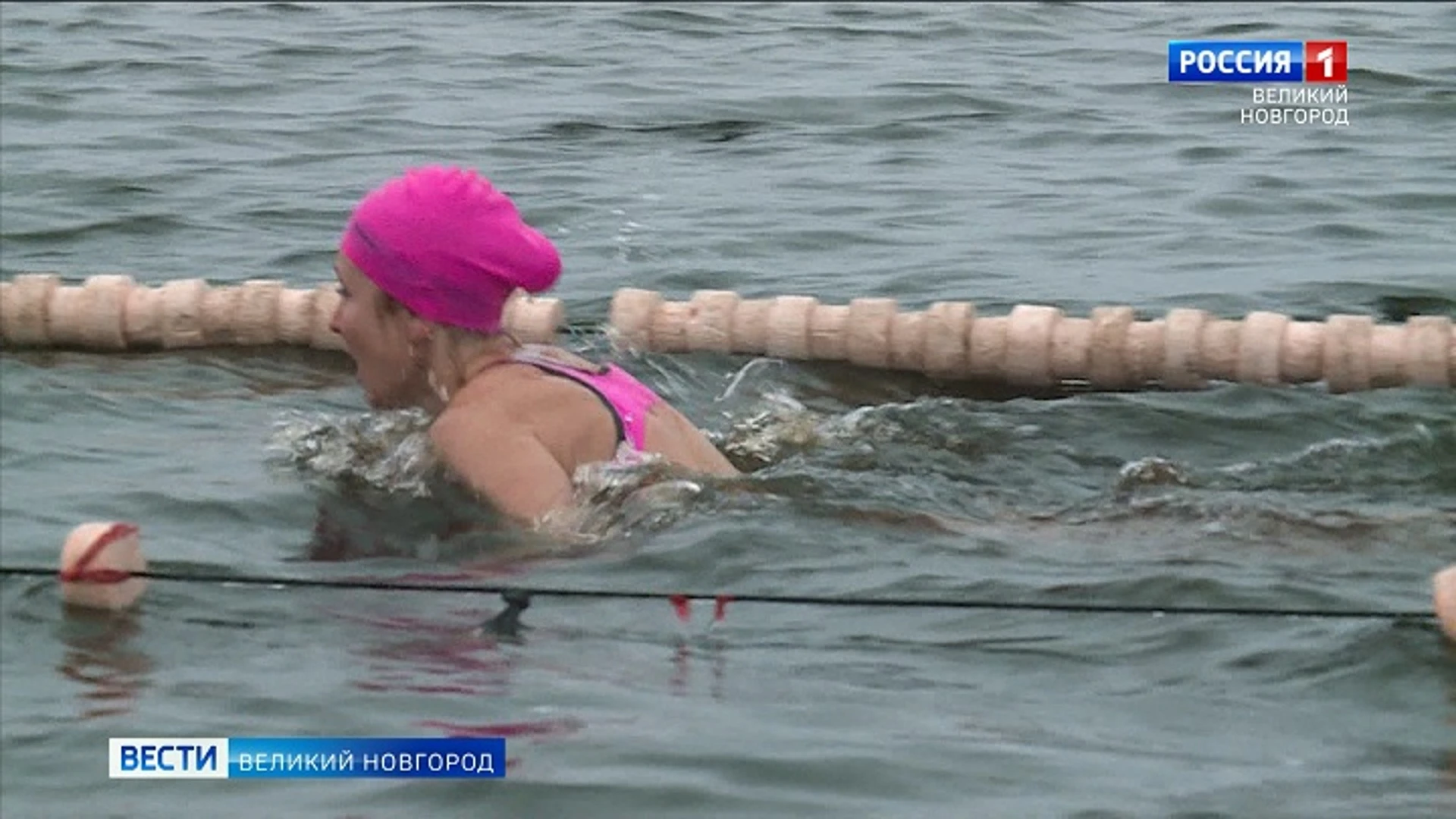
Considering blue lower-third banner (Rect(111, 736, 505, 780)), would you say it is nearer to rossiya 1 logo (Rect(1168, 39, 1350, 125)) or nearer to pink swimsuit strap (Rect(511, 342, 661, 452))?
pink swimsuit strap (Rect(511, 342, 661, 452))

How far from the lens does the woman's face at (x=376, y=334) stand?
695 cm

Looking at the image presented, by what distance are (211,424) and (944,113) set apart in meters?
5.80

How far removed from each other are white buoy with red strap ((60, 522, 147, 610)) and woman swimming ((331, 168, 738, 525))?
107cm

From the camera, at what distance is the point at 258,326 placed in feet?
30.1

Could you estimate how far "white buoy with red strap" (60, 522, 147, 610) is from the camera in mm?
5746

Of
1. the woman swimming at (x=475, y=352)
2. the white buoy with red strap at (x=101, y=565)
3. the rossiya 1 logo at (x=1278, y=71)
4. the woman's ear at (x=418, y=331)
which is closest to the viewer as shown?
the white buoy with red strap at (x=101, y=565)

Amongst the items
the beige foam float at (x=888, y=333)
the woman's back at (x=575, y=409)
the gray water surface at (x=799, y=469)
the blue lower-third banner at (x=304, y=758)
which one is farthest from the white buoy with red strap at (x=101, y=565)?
the beige foam float at (x=888, y=333)

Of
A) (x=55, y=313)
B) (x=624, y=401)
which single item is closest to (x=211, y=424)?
(x=55, y=313)

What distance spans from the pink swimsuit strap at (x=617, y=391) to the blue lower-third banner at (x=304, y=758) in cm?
169

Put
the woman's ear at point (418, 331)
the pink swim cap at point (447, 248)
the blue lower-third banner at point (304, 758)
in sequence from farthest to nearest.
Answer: the woman's ear at point (418, 331)
the pink swim cap at point (447, 248)
the blue lower-third banner at point (304, 758)

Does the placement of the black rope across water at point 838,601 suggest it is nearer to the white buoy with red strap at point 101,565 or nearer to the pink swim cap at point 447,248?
the white buoy with red strap at point 101,565

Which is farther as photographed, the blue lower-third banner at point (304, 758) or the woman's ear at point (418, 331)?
the woman's ear at point (418, 331)

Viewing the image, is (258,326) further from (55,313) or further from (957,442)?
(957,442)

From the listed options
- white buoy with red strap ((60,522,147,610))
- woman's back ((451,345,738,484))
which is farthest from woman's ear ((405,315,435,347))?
white buoy with red strap ((60,522,147,610))
